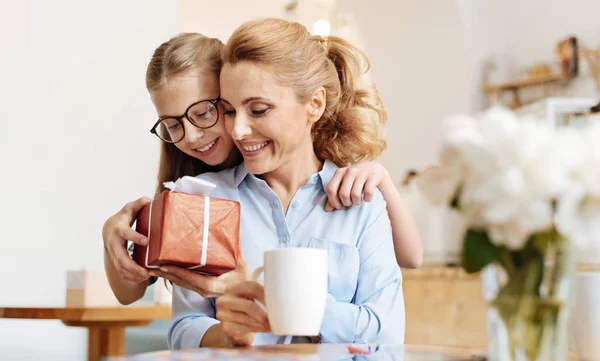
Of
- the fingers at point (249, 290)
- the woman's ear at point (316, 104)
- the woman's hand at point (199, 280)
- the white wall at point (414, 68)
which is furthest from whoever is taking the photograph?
the white wall at point (414, 68)

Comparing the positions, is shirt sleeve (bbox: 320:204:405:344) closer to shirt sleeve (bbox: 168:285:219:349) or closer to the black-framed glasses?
shirt sleeve (bbox: 168:285:219:349)

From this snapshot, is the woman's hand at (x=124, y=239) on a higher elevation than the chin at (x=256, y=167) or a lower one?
lower

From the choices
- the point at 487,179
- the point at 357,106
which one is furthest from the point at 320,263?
the point at 357,106

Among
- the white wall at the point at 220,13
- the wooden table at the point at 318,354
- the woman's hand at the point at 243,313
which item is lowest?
the wooden table at the point at 318,354

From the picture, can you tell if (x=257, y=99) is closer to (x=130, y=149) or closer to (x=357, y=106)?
(x=357, y=106)

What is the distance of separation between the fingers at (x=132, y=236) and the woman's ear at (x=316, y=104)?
44cm

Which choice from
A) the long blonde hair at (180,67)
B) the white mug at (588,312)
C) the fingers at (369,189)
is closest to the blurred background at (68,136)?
the long blonde hair at (180,67)

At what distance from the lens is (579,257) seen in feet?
2.36

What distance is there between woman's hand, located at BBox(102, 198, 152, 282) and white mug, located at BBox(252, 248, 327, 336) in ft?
1.12

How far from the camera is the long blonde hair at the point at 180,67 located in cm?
152

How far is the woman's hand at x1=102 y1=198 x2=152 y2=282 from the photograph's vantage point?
1228 mm

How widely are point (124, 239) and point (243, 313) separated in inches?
13.5

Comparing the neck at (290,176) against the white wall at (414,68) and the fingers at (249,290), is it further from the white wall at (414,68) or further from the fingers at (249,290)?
the white wall at (414,68)

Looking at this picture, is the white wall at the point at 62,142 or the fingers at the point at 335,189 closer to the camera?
the fingers at the point at 335,189
